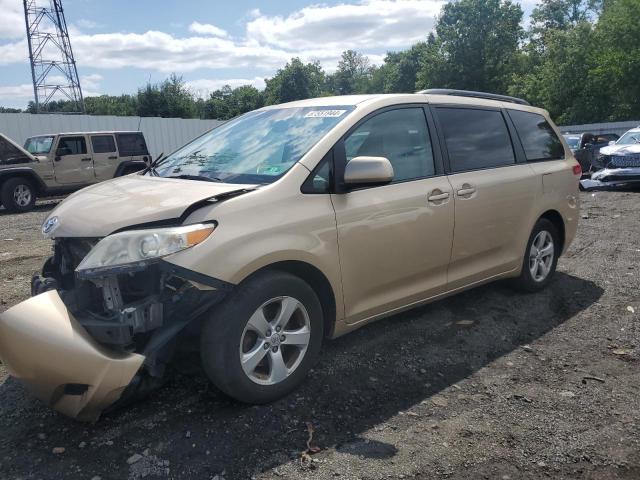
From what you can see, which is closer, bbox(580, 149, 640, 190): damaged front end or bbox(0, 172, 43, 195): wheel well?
bbox(0, 172, 43, 195): wheel well

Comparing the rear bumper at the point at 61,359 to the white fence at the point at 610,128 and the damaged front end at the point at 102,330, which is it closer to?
the damaged front end at the point at 102,330

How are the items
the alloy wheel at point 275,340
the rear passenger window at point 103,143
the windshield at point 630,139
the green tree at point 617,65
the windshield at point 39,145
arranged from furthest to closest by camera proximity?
the green tree at point 617,65
the rear passenger window at point 103,143
the windshield at point 630,139
the windshield at point 39,145
the alloy wheel at point 275,340

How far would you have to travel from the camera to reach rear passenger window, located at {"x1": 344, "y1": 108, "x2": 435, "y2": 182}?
12.0 feet

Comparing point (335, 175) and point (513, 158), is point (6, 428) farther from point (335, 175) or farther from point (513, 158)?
point (513, 158)

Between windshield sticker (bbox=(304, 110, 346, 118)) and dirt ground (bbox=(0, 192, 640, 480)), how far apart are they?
5.39 ft

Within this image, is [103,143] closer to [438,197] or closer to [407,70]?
[438,197]

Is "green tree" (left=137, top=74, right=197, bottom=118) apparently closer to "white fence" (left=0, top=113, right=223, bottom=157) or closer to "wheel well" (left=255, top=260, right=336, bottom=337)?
"white fence" (left=0, top=113, right=223, bottom=157)

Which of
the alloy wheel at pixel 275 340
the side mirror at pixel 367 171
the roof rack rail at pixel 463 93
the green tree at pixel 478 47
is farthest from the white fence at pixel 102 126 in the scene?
the green tree at pixel 478 47

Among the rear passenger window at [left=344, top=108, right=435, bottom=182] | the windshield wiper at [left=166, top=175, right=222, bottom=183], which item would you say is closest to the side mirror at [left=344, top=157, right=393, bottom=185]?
the rear passenger window at [left=344, top=108, right=435, bottom=182]

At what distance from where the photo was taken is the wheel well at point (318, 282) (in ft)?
10.5

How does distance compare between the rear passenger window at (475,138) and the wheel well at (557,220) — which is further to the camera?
the wheel well at (557,220)

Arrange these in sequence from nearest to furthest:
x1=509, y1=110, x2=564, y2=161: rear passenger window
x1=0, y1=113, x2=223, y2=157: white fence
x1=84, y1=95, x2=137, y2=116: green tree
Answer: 1. x1=509, y1=110, x2=564, y2=161: rear passenger window
2. x1=0, y1=113, x2=223, y2=157: white fence
3. x1=84, y1=95, x2=137, y2=116: green tree

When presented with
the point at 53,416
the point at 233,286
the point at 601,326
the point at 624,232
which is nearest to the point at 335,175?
the point at 233,286

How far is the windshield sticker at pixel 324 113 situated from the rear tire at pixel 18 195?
11.2 meters
